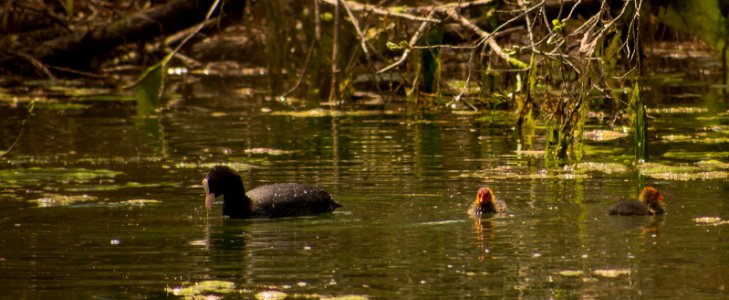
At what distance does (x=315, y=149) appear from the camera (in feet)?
54.3

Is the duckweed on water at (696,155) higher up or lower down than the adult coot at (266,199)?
higher up

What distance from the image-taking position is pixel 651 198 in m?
11.6

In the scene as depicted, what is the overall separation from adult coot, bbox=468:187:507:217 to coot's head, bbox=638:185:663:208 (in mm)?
1008

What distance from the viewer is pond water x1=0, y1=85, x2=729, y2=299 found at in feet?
30.6

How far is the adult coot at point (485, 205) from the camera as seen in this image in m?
11.6

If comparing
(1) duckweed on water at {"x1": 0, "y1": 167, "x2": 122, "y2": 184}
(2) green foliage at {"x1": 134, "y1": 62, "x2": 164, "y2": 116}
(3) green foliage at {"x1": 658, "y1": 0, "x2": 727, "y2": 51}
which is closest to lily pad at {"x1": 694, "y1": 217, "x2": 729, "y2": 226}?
(1) duckweed on water at {"x1": 0, "y1": 167, "x2": 122, "y2": 184}

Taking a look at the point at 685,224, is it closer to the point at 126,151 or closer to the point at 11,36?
the point at 126,151

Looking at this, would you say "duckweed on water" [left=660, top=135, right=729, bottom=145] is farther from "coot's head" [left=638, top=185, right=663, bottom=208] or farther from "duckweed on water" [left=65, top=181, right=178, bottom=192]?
"duckweed on water" [left=65, top=181, right=178, bottom=192]

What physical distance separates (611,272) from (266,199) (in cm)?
375

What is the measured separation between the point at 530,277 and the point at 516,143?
7.40 meters

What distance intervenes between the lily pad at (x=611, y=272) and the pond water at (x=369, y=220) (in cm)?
8

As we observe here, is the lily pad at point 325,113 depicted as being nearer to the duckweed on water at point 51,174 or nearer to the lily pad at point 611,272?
the duckweed on water at point 51,174

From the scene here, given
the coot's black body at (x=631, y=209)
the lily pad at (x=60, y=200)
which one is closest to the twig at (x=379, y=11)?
the lily pad at (x=60, y=200)

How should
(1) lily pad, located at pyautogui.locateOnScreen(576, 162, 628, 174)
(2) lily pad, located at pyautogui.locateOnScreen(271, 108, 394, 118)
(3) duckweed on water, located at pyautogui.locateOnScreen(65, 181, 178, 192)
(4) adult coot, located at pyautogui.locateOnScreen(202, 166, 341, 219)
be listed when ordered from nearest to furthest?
(4) adult coot, located at pyautogui.locateOnScreen(202, 166, 341, 219) < (3) duckweed on water, located at pyautogui.locateOnScreen(65, 181, 178, 192) < (1) lily pad, located at pyautogui.locateOnScreen(576, 162, 628, 174) < (2) lily pad, located at pyautogui.locateOnScreen(271, 108, 394, 118)
